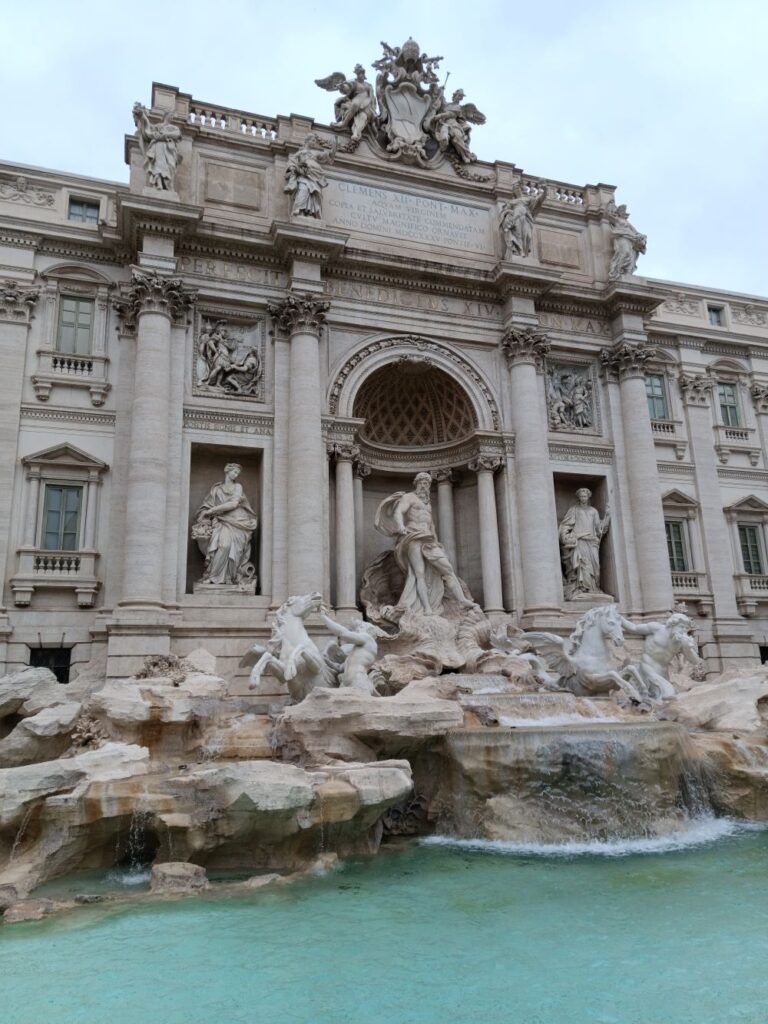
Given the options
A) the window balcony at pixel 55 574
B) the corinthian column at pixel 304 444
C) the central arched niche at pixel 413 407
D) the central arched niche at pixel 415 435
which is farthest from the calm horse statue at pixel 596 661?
the window balcony at pixel 55 574

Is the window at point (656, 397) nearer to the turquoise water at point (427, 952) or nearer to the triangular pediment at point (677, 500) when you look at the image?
the triangular pediment at point (677, 500)

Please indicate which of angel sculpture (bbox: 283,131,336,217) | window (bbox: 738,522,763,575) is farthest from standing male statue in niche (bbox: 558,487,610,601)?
angel sculpture (bbox: 283,131,336,217)

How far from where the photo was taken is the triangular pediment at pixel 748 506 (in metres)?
21.9

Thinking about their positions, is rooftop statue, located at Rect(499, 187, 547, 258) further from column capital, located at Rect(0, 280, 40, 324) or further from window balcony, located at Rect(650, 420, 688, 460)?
column capital, located at Rect(0, 280, 40, 324)

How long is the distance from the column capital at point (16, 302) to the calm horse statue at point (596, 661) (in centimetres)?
1317

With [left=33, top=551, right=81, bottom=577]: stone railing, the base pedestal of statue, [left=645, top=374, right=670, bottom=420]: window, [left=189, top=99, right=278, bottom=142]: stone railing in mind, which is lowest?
the base pedestal of statue

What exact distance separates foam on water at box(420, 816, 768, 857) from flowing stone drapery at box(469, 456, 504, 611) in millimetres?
8128

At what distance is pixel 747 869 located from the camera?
8.28 meters

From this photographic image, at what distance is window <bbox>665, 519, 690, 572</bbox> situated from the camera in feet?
68.9

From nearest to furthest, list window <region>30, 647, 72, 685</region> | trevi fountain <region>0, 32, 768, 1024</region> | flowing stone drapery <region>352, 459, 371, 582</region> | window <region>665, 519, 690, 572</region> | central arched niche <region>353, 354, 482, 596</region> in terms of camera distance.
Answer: trevi fountain <region>0, 32, 768, 1024</region> → window <region>30, 647, 72, 685</region> → flowing stone drapery <region>352, 459, 371, 582</region> → central arched niche <region>353, 354, 482, 596</region> → window <region>665, 519, 690, 572</region>

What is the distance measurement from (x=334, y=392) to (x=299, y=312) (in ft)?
6.37

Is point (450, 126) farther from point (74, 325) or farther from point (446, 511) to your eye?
point (74, 325)

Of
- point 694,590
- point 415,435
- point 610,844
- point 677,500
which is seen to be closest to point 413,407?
point 415,435

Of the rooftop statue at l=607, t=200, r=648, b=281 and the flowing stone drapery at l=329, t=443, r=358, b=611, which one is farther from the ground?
the rooftop statue at l=607, t=200, r=648, b=281
